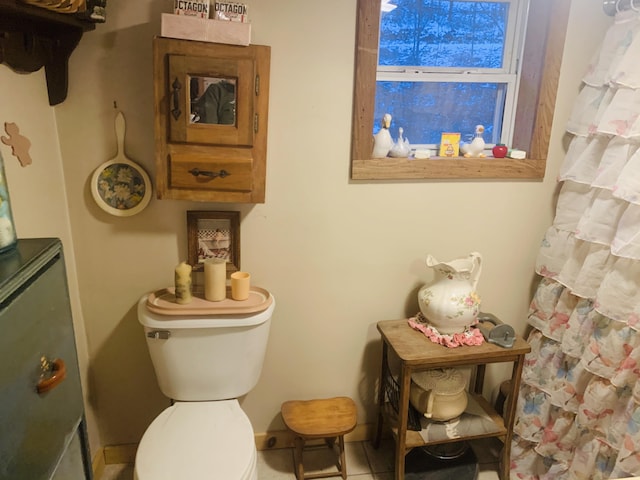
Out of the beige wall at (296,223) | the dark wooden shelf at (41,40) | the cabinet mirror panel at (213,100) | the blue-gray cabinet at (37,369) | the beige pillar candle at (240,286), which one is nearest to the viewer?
the blue-gray cabinet at (37,369)

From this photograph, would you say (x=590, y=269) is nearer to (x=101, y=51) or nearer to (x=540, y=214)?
(x=540, y=214)

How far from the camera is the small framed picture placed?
174 cm

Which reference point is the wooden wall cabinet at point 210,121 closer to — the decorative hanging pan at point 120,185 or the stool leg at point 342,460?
the decorative hanging pan at point 120,185

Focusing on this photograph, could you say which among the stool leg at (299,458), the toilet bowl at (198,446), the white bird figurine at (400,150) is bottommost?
the stool leg at (299,458)

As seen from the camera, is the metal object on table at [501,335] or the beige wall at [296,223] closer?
the beige wall at [296,223]

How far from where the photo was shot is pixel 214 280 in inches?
65.8

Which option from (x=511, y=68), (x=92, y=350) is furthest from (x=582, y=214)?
(x=92, y=350)

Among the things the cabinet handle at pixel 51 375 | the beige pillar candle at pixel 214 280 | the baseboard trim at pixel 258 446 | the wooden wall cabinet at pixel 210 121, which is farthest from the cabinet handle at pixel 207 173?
the baseboard trim at pixel 258 446

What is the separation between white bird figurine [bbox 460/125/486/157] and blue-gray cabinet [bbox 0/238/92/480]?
58.3 inches

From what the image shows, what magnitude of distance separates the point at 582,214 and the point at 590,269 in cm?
22

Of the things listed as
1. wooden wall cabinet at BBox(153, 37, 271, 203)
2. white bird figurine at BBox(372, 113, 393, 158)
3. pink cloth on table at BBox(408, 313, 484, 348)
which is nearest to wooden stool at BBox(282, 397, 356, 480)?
pink cloth on table at BBox(408, 313, 484, 348)

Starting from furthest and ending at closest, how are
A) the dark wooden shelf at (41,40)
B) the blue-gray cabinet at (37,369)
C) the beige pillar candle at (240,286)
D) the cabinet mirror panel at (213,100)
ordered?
the beige pillar candle at (240,286)
the cabinet mirror panel at (213,100)
the dark wooden shelf at (41,40)
the blue-gray cabinet at (37,369)

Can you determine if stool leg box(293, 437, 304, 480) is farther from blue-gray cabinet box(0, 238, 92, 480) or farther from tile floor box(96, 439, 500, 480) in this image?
Result: blue-gray cabinet box(0, 238, 92, 480)

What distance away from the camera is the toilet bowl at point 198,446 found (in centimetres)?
137
